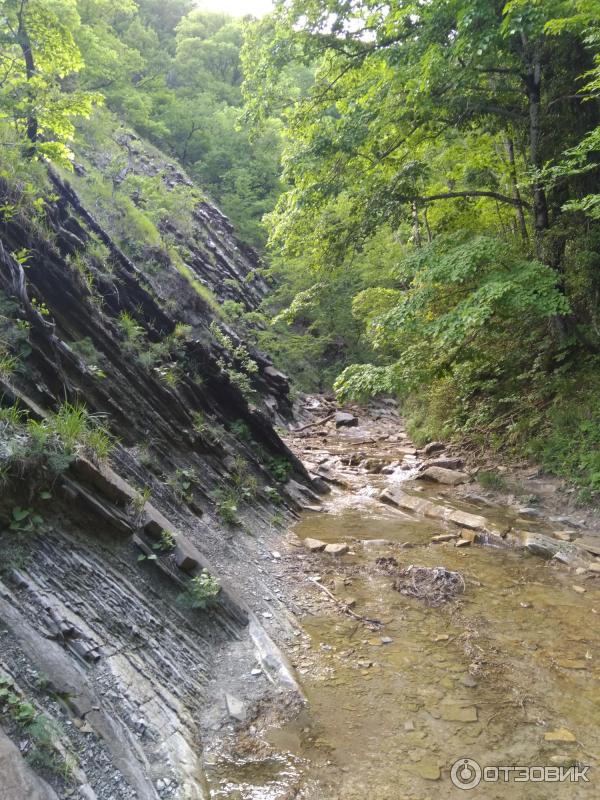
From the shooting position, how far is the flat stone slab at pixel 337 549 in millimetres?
7973

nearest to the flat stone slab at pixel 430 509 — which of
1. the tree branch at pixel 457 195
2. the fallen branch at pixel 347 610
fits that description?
the fallen branch at pixel 347 610

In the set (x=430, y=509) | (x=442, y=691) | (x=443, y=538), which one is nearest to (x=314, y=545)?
(x=443, y=538)

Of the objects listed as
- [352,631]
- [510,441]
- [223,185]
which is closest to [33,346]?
[352,631]

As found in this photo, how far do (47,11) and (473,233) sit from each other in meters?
10.4

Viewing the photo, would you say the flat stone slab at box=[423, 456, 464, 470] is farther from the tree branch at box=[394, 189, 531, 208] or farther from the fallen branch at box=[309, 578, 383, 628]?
the fallen branch at box=[309, 578, 383, 628]

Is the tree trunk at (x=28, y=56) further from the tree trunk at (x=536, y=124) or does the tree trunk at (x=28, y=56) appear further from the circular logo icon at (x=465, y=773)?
the circular logo icon at (x=465, y=773)

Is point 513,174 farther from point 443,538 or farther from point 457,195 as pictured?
point 443,538

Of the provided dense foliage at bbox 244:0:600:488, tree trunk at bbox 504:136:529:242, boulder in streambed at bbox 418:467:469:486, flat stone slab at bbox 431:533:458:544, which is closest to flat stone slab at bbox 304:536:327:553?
flat stone slab at bbox 431:533:458:544

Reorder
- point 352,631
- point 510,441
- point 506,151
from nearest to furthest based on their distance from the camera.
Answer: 1. point 352,631
2. point 510,441
3. point 506,151

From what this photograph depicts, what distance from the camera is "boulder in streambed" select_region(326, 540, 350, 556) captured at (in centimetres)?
797

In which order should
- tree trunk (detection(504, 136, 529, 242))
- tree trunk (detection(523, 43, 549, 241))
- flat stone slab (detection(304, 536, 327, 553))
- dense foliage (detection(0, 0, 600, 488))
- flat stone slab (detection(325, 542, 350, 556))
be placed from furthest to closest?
tree trunk (detection(504, 136, 529, 242)) → tree trunk (detection(523, 43, 549, 241)) → dense foliage (detection(0, 0, 600, 488)) → flat stone slab (detection(304, 536, 327, 553)) → flat stone slab (detection(325, 542, 350, 556))

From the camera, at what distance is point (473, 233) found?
41.0 feet

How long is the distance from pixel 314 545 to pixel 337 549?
425mm

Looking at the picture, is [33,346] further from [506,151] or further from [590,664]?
[506,151]
